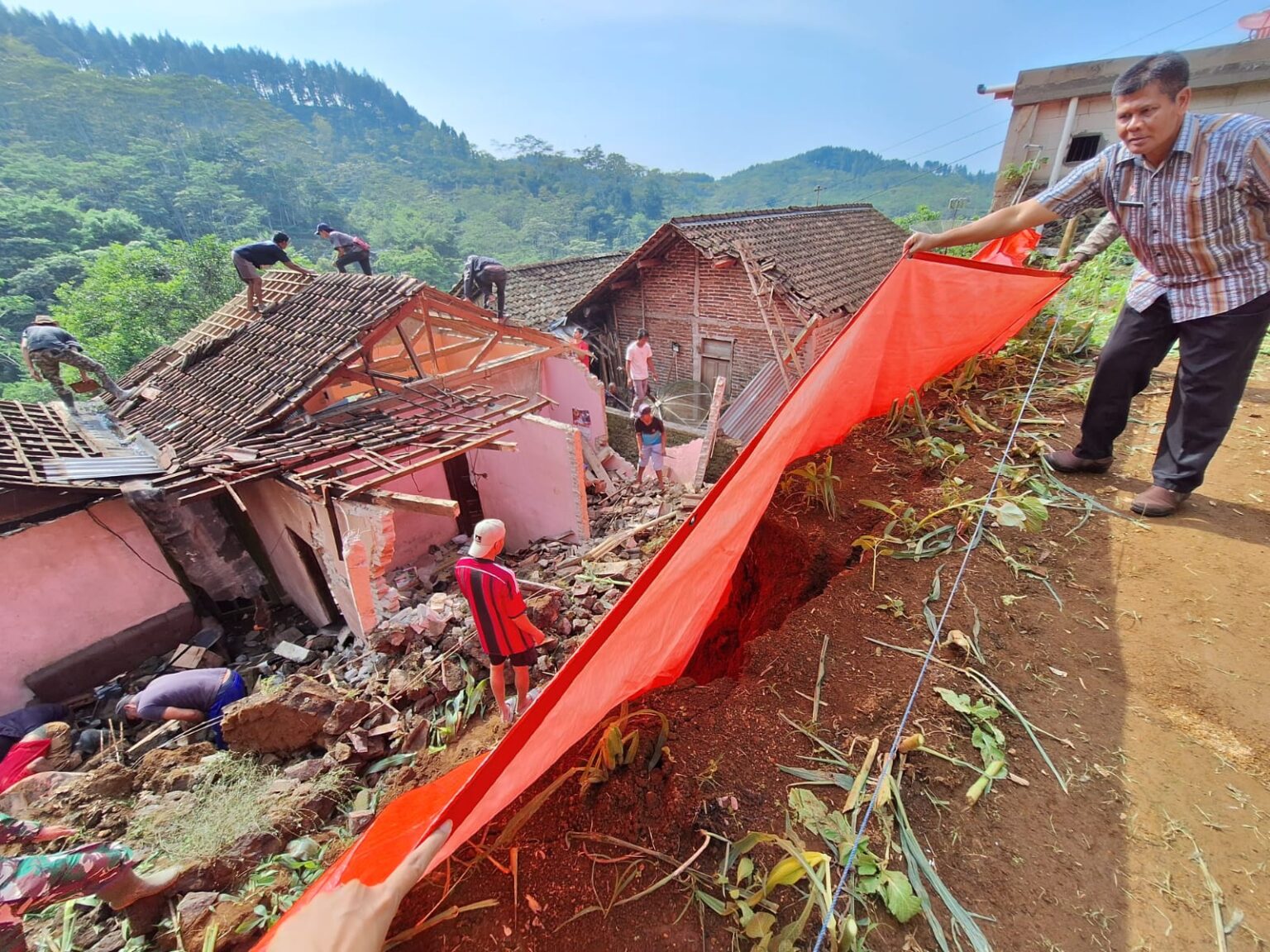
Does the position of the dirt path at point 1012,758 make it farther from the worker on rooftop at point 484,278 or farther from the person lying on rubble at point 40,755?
the worker on rooftop at point 484,278

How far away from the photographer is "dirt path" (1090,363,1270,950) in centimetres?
132

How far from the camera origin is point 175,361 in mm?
8750

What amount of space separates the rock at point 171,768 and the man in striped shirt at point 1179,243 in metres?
5.92

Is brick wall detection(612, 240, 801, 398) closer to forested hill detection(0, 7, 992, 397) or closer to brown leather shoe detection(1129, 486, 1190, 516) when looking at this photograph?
brown leather shoe detection(1129, 486, 1190, 516)

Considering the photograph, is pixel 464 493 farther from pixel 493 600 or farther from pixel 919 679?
pixel 919 679

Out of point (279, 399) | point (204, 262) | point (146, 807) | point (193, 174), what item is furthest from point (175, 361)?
point (193, 174)

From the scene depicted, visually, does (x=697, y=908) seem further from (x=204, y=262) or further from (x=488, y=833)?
(x=204, y=262)

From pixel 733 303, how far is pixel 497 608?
33.8 ft

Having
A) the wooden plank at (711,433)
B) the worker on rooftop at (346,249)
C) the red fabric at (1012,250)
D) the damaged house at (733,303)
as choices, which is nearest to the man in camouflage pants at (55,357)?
the worker on rooftop at (346,249)

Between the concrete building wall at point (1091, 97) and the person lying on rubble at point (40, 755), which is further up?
the concrete building wall at point (1091, 97)

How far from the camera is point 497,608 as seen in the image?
359cm

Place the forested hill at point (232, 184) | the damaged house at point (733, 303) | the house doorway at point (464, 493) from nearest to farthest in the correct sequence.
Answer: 1. the house doorway at point (464, 493)
2. the damaged house at point (733, 303)
3. the forested hill at point (232, 184)

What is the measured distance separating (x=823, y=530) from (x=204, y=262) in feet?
104

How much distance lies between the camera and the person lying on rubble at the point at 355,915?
1181 mm
